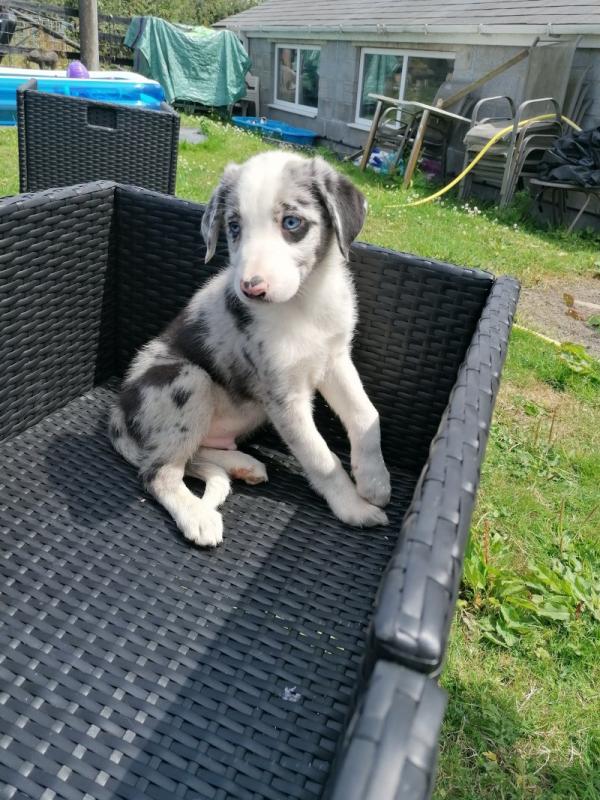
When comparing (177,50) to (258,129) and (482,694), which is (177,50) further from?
(482,694)

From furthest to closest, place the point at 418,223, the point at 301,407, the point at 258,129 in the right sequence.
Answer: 1. the point at 258,129
2. the point at 418,223
3. the point at 301,407

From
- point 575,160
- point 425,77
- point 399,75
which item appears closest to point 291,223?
point 575,160

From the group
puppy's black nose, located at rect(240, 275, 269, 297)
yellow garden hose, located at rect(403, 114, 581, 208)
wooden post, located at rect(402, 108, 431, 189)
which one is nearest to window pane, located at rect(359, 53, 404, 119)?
wooden post, located at rect(402, 108, 431, 189)

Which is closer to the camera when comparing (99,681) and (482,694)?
(99,681)

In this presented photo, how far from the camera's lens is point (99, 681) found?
4.75 ft

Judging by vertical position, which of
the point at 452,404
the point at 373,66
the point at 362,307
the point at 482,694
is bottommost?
the point at 482,694

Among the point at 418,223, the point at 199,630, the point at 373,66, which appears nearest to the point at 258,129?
the point at 373,66

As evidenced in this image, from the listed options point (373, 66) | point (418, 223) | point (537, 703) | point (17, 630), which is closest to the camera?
point (17, 630)

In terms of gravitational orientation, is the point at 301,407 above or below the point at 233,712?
above

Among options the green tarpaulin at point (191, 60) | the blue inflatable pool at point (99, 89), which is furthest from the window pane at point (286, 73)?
the blue inflatable pool at point (99, 89)

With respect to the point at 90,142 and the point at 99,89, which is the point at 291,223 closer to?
the point at 90,142

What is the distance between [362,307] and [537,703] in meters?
1.39

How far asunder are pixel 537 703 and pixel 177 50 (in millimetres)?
18796

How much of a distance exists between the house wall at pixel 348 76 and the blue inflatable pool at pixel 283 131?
370mm
